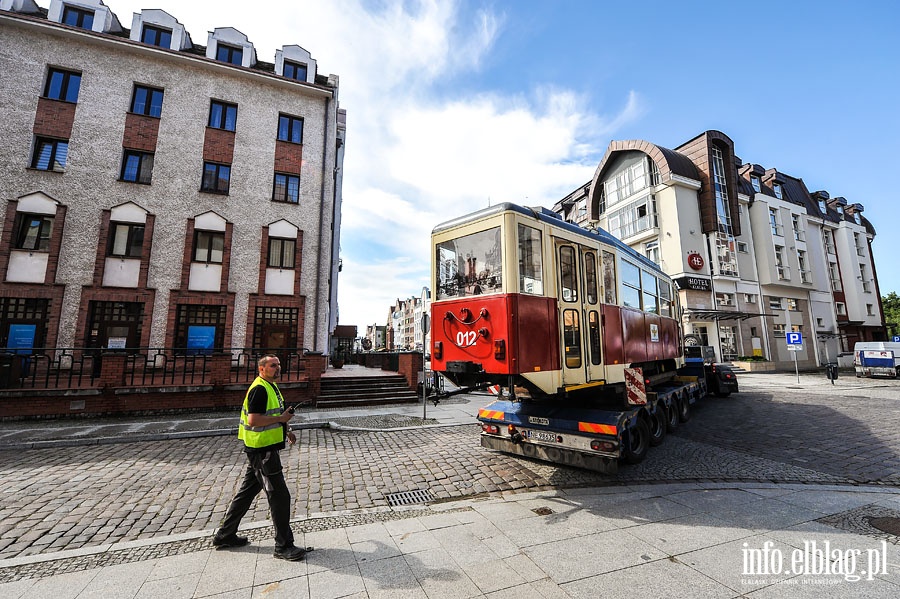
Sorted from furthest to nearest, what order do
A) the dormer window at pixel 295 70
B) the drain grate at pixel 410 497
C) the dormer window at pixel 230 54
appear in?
the dormer window at pixel 295 70
the dormer window at pixel 230 54
the drain grate at pixel 410 497

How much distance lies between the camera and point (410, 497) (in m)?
4.95

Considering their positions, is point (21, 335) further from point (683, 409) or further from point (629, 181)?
point (629, 181)

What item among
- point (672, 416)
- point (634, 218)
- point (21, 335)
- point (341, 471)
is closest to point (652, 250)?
point (634, 218)

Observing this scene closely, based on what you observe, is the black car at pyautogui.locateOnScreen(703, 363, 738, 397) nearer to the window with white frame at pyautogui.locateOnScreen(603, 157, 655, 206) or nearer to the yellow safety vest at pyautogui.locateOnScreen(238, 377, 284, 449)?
the yellow safety vest at pyautogui.locateOnScreen(238, 377, 284, 449)

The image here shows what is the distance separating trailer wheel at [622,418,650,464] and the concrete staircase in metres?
7.92

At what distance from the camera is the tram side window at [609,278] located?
21.0ft

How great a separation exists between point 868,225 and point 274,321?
65.8 m

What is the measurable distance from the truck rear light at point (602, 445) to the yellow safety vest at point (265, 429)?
4.17 m

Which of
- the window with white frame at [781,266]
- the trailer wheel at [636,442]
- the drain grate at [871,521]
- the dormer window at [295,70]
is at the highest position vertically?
the dormer window at [295,70]

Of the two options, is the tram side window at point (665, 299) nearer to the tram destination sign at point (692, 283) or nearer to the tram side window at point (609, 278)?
the tram side window at point (609, 278)

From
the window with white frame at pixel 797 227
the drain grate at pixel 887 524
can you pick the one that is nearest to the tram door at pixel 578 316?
the drain grate at pixel 887 524

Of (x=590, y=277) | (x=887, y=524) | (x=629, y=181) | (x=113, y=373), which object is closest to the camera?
(x=887, y=524)

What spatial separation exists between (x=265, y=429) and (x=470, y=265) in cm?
335

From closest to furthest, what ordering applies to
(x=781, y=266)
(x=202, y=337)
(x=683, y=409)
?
(x=683, y=409) < (x=202, y=337) < (x=781, y=266)
